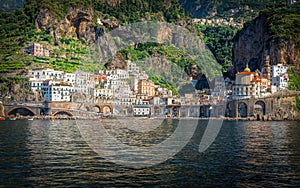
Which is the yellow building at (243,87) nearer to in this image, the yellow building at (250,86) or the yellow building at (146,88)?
the yellow building at (250,86)

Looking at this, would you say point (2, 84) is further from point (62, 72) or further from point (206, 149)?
point (206, 149)

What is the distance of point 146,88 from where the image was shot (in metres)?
182

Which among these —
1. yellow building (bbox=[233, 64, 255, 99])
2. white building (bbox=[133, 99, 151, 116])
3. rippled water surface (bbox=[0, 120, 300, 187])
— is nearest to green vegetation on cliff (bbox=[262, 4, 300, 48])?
yellow building (bbox=[233, 64, 255, 99])

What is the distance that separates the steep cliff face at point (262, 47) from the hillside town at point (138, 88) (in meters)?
4.24

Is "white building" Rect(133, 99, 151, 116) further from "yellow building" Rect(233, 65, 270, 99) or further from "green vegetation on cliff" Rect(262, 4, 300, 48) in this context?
"green vegetation on cliff" Rect(262, 4, 300, 48)

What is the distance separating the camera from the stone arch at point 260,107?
5694 inches

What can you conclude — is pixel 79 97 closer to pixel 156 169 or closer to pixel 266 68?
pixel 266 68

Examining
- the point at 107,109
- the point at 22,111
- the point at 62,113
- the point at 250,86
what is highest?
the point at 250,86

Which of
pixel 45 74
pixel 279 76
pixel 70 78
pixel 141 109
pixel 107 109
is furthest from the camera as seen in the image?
pixel 141 109

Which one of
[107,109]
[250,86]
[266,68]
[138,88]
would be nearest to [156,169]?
[250,86]

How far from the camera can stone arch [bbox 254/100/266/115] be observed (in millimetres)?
144625

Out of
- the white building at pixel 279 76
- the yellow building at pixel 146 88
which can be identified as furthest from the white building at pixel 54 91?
the white building at pixel 279 76

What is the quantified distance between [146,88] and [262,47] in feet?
149

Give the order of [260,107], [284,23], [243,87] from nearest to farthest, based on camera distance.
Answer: [260,107] < [243,87] < [284,23]
